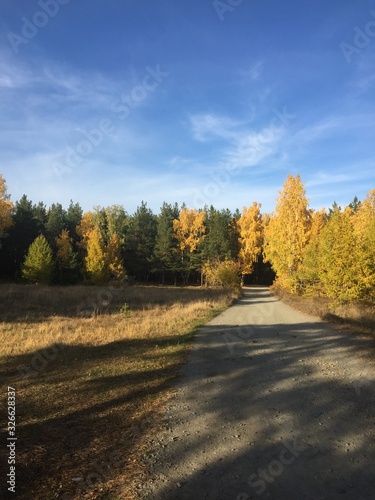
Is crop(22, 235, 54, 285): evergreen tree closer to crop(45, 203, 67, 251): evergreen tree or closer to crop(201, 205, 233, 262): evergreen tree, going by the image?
crop(45, 203, 67, 251): evergreen tree

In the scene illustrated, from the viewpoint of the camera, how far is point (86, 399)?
7000mm

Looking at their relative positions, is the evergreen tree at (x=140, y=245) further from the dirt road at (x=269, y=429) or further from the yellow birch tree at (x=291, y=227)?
the dirt road at (x=269, y=429)

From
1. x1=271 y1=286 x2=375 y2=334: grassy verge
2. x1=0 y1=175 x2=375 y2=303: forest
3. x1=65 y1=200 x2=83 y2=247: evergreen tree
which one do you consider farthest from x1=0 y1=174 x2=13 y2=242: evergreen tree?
x1=271 y1=286 x2=375 y2=334: grassy verge

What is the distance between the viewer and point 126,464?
4461mm

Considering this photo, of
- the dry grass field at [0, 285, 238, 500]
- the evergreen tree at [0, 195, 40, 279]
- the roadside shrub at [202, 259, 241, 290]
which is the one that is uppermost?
the evergreen tree at [0, 195, 40, 279]

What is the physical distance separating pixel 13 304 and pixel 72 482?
85.4 ft

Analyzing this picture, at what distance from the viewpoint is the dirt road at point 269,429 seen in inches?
154

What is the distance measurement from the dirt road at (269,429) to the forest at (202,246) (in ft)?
34.3

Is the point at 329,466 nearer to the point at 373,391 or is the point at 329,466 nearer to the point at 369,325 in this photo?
the point at 373,391

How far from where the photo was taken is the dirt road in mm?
3924

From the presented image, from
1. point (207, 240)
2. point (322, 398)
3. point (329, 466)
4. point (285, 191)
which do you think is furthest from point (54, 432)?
point (207, 240)

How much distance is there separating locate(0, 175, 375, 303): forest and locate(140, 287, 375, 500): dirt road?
10.4m

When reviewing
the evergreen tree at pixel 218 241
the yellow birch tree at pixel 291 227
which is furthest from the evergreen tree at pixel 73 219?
the yellow birch tree at pixel 291 227

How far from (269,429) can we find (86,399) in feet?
12.7
